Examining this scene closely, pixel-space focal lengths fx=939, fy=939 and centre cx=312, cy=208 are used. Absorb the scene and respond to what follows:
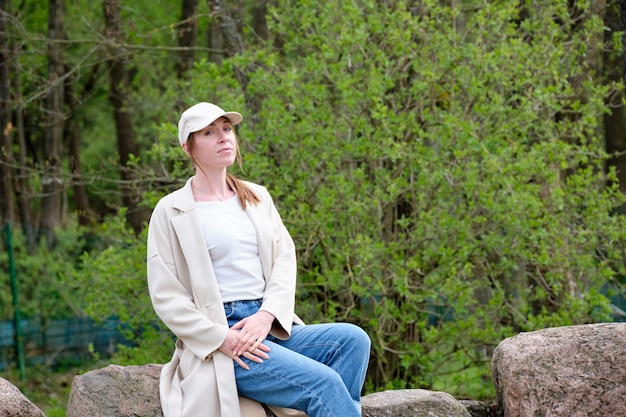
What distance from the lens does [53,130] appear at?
16141 millimetres

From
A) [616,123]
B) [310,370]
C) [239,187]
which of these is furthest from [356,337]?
[616,123]

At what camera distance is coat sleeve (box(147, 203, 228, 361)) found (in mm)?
3867

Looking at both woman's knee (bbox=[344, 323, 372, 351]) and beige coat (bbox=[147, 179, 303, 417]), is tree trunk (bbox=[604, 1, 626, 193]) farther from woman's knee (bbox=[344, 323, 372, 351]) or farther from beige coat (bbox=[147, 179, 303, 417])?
beige coat (bbox=[147, 179, 303, 417])

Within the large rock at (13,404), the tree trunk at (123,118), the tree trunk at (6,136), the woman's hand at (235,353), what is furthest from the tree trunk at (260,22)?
the woman's hand at (235,353)

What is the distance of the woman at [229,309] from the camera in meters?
3.84

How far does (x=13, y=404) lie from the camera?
13.8 feet

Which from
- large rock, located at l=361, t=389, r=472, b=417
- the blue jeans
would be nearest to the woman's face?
the blue jeans

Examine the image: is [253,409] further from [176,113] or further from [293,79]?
[176,113]

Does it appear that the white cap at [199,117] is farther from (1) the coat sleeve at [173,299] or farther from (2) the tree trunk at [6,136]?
(2) the tree trunk at [6,136]

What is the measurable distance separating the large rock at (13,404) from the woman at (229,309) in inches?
26.7

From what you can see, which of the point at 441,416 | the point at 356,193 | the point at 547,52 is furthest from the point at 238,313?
the point at 547,52

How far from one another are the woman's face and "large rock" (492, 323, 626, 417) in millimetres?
1644

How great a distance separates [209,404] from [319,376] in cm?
48

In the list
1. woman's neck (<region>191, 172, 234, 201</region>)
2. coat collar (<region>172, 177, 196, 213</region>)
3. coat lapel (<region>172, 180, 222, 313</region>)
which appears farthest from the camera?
woman's neck (<region>191, 172, 234, 201</region>)
